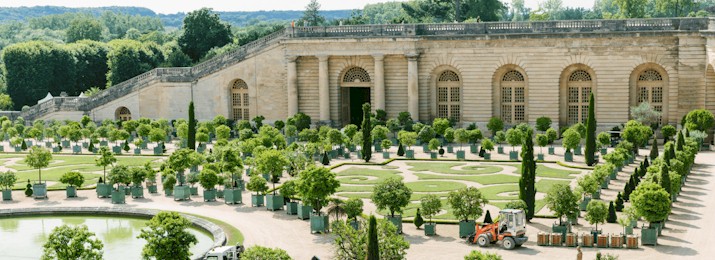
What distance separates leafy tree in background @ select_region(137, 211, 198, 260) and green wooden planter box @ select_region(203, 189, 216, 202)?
14891 mm

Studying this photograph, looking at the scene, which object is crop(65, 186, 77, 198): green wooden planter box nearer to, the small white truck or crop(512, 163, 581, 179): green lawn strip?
the small white truck

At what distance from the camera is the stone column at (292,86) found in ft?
246

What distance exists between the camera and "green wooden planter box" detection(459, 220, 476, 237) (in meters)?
38.5

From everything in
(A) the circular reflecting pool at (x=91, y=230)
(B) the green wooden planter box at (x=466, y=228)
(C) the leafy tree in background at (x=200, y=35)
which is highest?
(C) the leafy tree in background at (x=200, y=35)

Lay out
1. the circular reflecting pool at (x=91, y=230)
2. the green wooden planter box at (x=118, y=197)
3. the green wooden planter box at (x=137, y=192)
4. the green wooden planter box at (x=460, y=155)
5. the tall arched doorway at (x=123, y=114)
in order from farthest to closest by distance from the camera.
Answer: the tall arched doorway at (x=123, y=114) → the green wooden planter box at (x=460, y=155) → the green wooden planter box at (x=137, y=192) → the green wooden planter box at (x=118, y=197) → the circular reflecting pool at (x=91, y=230)

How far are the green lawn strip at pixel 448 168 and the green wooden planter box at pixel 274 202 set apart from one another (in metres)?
13.3

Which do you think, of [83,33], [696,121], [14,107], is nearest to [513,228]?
[696,121]

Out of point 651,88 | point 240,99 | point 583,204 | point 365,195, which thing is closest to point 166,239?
point 365,195

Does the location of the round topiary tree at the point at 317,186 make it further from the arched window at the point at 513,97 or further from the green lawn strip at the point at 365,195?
the arched window at the point at 513,97

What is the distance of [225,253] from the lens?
1348 inches

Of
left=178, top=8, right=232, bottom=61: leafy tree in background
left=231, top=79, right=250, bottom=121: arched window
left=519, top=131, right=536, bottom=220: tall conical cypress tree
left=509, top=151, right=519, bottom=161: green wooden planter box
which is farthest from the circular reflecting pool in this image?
left=178, top=8, right=232, bottom=61: leafy tree in background

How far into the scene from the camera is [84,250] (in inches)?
1203

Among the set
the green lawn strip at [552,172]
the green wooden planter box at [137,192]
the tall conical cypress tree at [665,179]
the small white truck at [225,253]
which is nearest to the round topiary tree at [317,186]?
the small white truck at [225,253]

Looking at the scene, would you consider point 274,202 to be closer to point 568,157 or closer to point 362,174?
point 362,174
